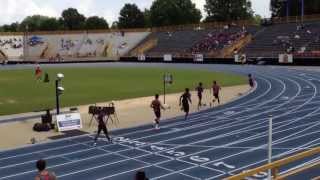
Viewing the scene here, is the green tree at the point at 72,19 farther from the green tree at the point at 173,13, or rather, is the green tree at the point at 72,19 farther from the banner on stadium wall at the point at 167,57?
the banner on stadium wall at the point at 167,57

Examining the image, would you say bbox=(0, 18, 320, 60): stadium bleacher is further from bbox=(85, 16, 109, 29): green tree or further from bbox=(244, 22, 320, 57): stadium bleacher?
bbox=(85, 16, 109, 29): green tree

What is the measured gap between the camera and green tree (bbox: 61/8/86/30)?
140m

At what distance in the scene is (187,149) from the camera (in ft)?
60.0

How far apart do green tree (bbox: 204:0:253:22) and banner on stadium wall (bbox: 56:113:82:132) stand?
98.5m

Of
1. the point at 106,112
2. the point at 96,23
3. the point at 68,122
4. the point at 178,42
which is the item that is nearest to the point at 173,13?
the point at 96,23

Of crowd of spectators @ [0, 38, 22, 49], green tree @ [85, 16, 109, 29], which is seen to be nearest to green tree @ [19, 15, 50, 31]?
green tree @ [85, 16, 109, 29]

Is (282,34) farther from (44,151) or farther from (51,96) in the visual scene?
(44,151)

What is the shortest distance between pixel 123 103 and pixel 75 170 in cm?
1638

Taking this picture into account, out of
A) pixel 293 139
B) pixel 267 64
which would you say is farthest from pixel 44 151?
pixel 267 64

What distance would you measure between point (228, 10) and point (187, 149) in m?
105

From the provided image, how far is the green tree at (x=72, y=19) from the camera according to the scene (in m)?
140

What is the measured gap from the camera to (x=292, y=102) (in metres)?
31.2

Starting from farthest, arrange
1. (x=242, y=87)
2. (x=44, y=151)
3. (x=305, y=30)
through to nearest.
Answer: (x=305, y=30) → (x=242, y=87) → (x=44, y=151)

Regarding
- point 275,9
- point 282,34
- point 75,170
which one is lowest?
point 75,170
